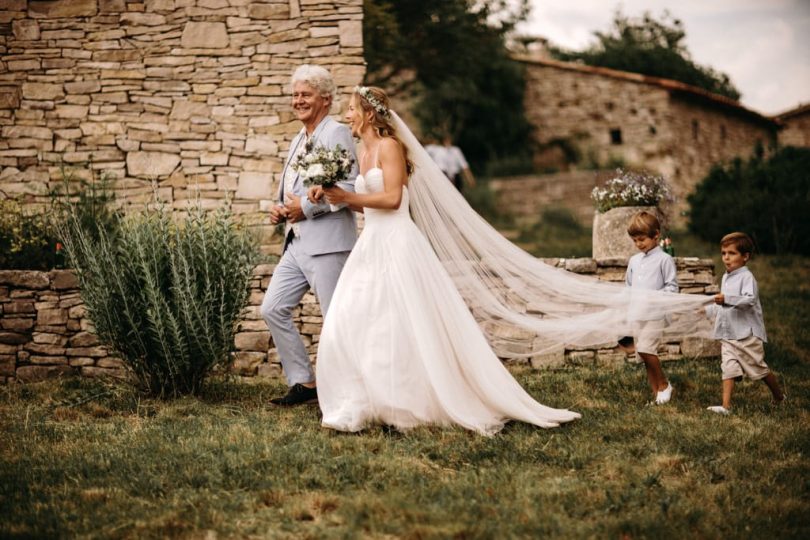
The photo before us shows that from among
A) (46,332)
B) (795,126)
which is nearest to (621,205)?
(46,332)

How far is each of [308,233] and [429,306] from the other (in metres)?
Answer: 1.03

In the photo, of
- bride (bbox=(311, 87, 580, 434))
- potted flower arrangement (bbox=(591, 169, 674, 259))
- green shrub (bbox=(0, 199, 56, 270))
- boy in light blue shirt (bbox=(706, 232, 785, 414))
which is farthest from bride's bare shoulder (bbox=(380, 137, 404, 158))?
green shrub (bbox=(0, 199, 56, 270))

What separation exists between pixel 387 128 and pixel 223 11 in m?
5.93

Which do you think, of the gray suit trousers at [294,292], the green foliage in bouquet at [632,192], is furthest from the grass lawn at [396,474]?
the green foliage in bouquet at [632,192]

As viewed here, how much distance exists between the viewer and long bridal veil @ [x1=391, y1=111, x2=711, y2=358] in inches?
207

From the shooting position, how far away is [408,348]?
187 inches

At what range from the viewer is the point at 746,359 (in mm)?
5414

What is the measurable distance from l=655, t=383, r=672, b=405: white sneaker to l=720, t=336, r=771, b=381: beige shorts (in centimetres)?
43

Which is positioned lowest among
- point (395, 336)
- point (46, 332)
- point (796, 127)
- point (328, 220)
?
point (46, 332)

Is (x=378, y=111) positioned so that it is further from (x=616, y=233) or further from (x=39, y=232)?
(x=39, y=232)

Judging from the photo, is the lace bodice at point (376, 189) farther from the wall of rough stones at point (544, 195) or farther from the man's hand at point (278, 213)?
the wall of rough stones at point (544, 195)

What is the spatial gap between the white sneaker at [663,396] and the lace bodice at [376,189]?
2.34 m

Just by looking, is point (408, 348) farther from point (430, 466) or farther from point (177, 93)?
point (177, 93)

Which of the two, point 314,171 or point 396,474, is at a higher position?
point 314,171
